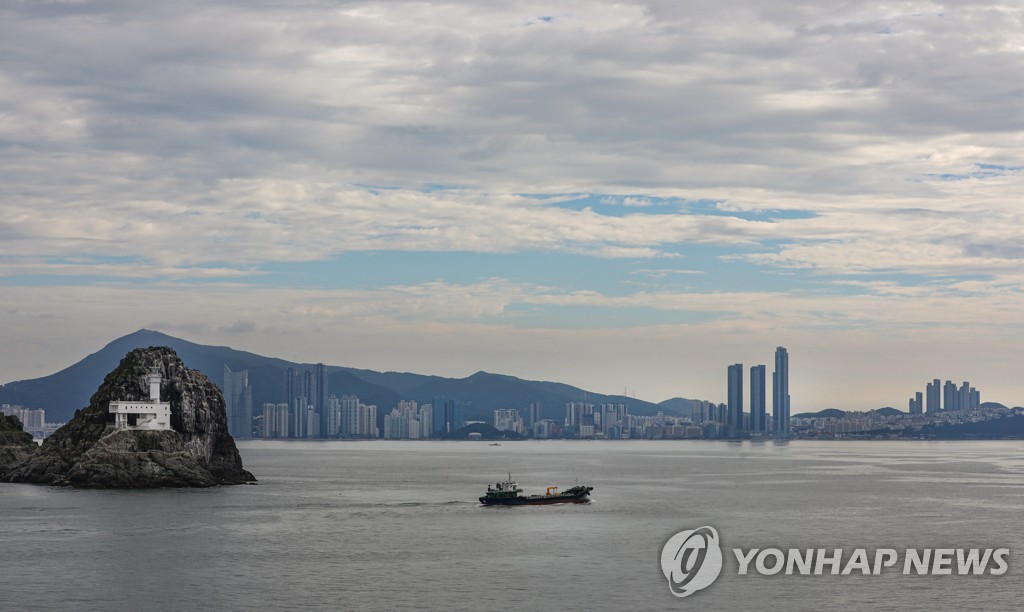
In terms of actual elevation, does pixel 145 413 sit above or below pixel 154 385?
below

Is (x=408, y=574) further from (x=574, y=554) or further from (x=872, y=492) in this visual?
(x=872, y=492)

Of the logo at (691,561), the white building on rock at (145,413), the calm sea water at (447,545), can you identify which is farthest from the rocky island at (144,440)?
the logo at (691,561)

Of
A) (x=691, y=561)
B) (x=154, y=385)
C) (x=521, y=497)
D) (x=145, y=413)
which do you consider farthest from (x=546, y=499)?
(x=154, y=385)

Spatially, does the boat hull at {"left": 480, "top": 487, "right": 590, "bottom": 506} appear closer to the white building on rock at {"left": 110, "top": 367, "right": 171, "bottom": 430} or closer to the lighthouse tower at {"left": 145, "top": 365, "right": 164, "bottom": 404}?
the white building on rock at {"left": 110, "top": 367, "right": 171, "bottom": 430}

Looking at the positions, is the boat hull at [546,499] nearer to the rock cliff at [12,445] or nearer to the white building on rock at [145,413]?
the white building on rock at [145,413]

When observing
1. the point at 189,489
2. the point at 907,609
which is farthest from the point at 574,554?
the point at 189,489

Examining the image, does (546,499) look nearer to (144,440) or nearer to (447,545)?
(447,545)
